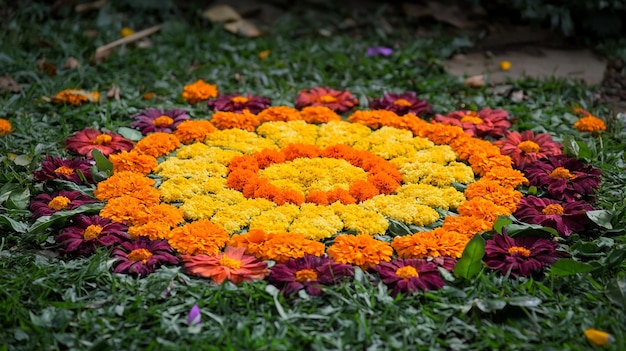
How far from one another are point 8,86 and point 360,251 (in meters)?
2.73

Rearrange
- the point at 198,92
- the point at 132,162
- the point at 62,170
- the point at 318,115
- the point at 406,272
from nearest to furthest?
the point at 406,272 < the point at 62,170 < the point at 132,162 < the point at 318,115 < the point at 198,92

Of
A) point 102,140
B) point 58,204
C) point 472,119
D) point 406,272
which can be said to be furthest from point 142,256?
point 472,119

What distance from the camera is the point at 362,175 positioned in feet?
11.5

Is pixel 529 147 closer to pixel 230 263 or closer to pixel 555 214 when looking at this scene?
pixel 555 214

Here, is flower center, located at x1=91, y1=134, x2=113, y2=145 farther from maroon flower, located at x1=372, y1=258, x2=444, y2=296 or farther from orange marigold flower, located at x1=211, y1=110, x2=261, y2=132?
maroon flower, located at x1=372, y1=258, x2=444, y2=296

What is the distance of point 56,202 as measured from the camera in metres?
3.13

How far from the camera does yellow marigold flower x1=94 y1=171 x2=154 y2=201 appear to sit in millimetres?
3270

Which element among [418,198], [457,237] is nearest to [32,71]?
[418,198]

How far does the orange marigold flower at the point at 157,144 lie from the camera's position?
3.71 metres

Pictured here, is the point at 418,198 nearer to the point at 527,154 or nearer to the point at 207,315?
the point at 527,154

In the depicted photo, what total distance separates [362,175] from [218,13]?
2.77m

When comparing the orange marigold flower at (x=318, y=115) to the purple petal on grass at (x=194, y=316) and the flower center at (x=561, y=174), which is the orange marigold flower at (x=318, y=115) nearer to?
the flower center at (x=561, y=174)

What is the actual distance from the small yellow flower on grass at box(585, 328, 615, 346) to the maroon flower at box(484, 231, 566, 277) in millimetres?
414

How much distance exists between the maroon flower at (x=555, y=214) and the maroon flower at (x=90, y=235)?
1.67m
